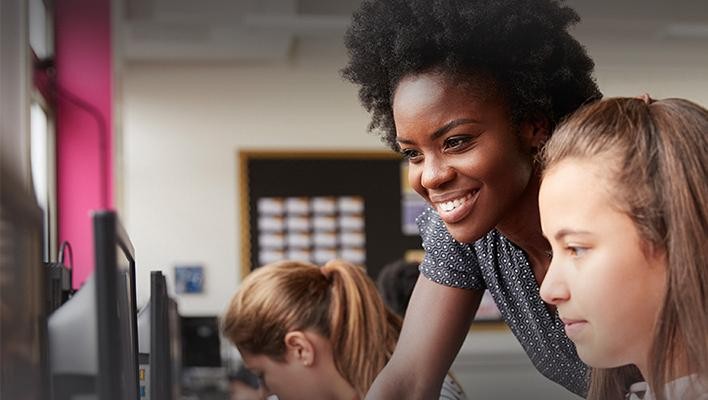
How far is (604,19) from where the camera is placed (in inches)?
165

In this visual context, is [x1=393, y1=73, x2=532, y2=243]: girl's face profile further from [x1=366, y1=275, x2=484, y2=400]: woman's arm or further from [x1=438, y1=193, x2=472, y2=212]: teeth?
[x1=366, y1=275, x2=484, y2=400]: woman's arm

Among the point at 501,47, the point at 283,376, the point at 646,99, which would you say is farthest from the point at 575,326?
the point at 283,376

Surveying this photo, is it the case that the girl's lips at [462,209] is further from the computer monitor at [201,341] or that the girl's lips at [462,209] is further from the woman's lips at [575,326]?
the computer monitor at [201,341]

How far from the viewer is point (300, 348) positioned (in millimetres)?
1619

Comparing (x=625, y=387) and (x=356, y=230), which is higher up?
(x=356, y=230)

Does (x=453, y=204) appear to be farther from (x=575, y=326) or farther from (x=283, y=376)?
(x=283, y=376)

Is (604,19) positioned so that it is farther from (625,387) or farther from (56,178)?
(625,387)

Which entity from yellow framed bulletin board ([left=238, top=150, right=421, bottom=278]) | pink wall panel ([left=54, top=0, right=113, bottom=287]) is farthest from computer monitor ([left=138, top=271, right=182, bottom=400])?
yellow framed bulletin board ([left=238, top=150, right=421, bottom=278])

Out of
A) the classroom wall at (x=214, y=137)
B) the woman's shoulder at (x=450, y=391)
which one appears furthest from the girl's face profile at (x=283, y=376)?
the classroom wall at (x=214, y=137)

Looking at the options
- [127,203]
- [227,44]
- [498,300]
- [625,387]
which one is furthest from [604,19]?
[625,387]

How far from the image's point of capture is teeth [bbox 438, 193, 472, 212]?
0.92m

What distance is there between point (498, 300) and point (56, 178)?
321cm

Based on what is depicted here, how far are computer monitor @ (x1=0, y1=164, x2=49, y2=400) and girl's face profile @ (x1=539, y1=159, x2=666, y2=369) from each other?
375 millimetres

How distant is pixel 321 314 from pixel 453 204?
76 centimetres
